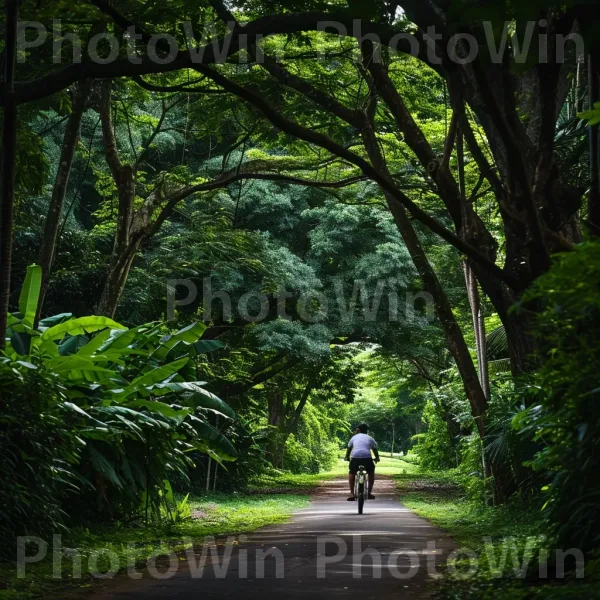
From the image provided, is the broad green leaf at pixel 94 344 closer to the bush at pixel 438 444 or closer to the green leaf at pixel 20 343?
the green leaf at pixel 20 343

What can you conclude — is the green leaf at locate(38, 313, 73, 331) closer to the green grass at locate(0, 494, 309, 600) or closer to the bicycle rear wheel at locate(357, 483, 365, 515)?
the green grass at locate(0, 494, 309, 600)

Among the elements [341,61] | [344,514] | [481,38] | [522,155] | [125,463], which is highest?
[341,61]

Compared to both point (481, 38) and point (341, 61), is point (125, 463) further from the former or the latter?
point (341, 61)

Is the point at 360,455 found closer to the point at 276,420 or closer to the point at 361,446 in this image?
the point at 361,446

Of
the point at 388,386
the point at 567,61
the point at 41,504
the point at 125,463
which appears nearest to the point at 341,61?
the point at 567,61

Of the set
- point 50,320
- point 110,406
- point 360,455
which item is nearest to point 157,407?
point 110,406

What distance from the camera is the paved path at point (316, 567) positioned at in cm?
786

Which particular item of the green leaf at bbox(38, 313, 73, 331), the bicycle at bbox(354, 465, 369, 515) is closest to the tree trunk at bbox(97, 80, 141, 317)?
the green leaf at bbox(38, 313, 73, 331)

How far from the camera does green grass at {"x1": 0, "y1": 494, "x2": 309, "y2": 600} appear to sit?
319 inches

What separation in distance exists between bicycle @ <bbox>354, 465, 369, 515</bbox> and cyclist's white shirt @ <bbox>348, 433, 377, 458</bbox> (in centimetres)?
26

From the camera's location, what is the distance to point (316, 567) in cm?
948

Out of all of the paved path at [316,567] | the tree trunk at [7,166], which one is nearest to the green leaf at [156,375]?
the paved path at [316,567]

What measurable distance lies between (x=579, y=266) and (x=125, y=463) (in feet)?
26.6

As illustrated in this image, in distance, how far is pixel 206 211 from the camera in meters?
25.6
